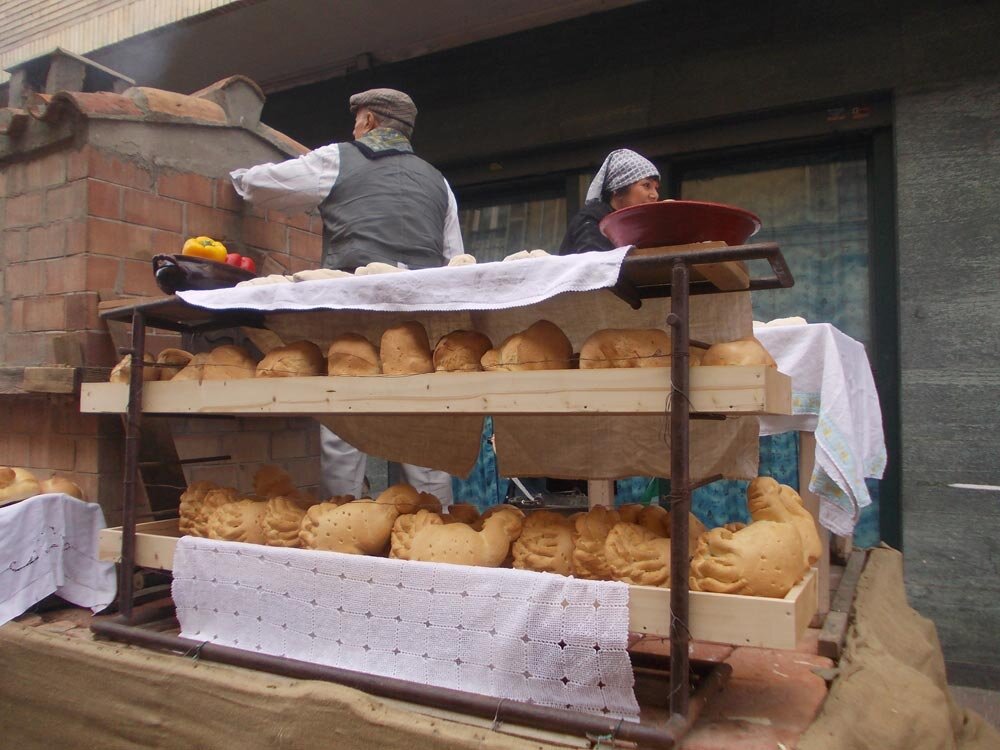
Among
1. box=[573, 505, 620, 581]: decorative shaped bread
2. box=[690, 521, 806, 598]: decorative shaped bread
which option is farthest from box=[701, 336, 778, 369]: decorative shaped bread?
box=[573, 505, 620, 581]: decorative shaped bread

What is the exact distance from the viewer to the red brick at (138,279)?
3424mm

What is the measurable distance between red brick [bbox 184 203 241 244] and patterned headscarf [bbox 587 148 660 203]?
183cm

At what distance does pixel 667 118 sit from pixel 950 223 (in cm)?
188

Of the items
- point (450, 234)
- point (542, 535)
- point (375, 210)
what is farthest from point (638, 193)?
point (542, 535)

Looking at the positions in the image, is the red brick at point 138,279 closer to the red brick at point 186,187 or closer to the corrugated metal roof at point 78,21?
the red brick at point 186,187

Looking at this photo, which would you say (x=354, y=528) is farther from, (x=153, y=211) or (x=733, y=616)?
(x=153, y=211)

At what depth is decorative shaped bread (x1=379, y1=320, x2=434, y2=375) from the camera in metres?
2.29

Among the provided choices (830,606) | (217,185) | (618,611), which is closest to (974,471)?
(830,606)

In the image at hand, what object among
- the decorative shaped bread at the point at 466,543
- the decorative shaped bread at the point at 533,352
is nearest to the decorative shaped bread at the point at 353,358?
the decorative shaped bread at the point at 533,352

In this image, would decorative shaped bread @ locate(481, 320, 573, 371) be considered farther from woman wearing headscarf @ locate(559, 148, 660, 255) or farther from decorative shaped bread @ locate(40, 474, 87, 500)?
decorative shaped bread @ locate(40, 474, 87, 500)

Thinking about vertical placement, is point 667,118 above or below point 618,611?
above

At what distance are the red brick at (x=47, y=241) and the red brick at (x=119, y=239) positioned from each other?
0.17 m

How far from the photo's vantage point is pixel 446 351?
224 centimetres

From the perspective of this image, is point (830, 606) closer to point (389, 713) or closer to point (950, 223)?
point (389, 713)
